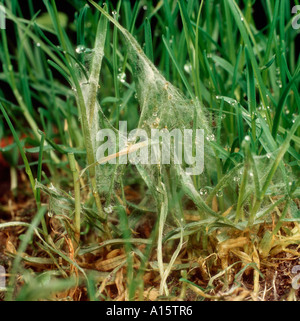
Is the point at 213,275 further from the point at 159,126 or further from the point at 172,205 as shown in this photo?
the point at 159,126

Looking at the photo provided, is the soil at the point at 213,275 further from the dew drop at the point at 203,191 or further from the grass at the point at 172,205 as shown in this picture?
the dew drop at the point at 203,191

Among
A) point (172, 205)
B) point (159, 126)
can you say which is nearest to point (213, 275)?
point (172, 205)

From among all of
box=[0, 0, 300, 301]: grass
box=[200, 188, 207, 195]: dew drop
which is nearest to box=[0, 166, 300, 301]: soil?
box=[0, 0, 300, 301]: grass

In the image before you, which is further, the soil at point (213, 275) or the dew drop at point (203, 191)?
the dew drop at point (203, 191)

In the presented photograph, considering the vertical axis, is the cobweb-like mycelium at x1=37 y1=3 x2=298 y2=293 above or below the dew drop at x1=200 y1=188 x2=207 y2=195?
above

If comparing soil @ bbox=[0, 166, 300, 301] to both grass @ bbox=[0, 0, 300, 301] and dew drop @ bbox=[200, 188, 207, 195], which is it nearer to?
grass @ bbox=[0, 0, 300, 301]

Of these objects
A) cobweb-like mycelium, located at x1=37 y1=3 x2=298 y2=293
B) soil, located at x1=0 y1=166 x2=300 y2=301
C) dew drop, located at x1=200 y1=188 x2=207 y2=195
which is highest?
cobweb-like mycelium, located at x1=37 y1=3 x2=298 y2=293

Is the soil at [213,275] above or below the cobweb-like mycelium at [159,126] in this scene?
below

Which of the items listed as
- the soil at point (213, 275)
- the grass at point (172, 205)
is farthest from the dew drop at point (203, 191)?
the soil at point (213, 275)

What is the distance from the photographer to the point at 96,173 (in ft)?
3.15
